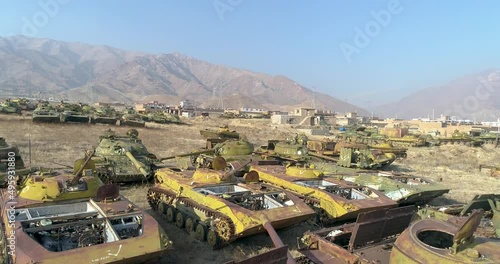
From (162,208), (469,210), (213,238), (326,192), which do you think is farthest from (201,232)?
(469,210)

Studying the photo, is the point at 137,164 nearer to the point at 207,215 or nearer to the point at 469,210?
the point at 207,215

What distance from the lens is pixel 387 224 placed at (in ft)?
23.3

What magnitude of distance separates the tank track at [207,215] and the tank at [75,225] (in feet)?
5.68

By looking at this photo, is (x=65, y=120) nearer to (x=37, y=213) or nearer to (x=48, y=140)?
(x=48, y=140)

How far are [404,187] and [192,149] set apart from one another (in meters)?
16.6

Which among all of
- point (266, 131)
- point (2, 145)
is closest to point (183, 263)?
point (2, 145)

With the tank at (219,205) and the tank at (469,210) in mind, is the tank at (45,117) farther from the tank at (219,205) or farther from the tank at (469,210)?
the tank at (469,210)

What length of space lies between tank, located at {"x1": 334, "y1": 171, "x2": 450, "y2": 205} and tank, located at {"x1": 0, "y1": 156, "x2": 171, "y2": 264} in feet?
26.3

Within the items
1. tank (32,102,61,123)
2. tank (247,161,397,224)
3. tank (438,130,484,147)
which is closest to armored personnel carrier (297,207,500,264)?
tank (247,161,397,224)

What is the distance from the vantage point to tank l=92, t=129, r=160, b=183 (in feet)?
44.2

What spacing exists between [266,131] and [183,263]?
38.7 meters

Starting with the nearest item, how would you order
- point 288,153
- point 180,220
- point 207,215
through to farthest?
point 207,215, point 180,220, point 288,153

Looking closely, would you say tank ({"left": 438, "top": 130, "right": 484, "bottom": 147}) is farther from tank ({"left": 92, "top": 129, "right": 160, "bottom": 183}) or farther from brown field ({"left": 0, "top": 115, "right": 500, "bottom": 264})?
tank ({"left": 92, "top": 129, "right": 160, "bottom": 183})

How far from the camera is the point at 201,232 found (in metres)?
9.07
